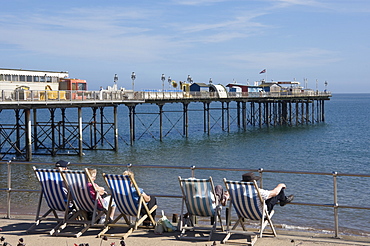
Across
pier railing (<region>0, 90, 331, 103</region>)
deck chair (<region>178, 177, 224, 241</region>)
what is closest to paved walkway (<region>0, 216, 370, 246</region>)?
deck chair (<region>178, 177, 224, 241</region>)

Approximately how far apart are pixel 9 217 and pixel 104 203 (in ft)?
6.53

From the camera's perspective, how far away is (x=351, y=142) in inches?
1677

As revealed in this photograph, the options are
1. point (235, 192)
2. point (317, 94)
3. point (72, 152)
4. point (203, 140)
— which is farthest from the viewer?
point (317, 94)

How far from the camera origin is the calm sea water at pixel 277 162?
1437 cm

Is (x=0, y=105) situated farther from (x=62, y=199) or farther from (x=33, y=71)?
(x=62, y=199)

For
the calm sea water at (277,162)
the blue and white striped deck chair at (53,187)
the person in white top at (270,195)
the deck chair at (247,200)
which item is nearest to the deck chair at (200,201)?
the deck chair at (247,200)

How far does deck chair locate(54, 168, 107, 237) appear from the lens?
784cm

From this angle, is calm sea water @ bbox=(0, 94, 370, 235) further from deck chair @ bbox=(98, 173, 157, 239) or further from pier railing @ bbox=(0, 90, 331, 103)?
deck chair @ bbox=(98, 173, 157, 239)

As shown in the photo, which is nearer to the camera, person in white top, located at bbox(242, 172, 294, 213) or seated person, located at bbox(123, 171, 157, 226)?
person in white top, located at bbox(242, 172, 294, 213)

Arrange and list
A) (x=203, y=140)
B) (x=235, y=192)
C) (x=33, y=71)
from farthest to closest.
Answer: (x=203, y=140) < (x=33, y=71) < (x=235, y=192)

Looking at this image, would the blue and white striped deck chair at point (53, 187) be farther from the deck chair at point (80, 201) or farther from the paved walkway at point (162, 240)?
the paved walkway at point (162, 240)

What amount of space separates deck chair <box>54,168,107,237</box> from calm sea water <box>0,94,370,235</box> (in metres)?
5.34

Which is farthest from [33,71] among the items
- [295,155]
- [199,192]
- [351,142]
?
→ [199,192]

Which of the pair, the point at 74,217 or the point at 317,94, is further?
the point at 317,94
